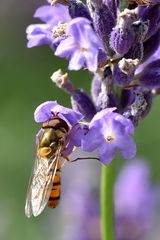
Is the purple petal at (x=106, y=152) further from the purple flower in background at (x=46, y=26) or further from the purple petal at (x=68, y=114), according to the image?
the purple flower in background at (x=46, y=26)

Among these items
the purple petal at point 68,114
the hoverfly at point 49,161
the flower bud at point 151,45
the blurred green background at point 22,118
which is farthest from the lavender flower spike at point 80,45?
the blurred green background at point 22,118

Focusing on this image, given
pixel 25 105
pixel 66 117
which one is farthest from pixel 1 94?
pixel 66 117

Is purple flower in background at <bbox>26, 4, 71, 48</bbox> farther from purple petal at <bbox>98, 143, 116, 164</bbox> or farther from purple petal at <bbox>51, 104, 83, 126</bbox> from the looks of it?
purple petal at <bbox>98, 143, 116, 164</bbox>

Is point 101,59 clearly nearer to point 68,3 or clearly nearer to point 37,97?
point 68,3

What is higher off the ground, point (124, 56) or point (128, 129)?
point (124, 56)

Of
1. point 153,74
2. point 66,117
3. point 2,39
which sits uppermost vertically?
point 2,39

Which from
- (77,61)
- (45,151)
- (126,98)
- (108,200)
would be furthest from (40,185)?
(77,61)
